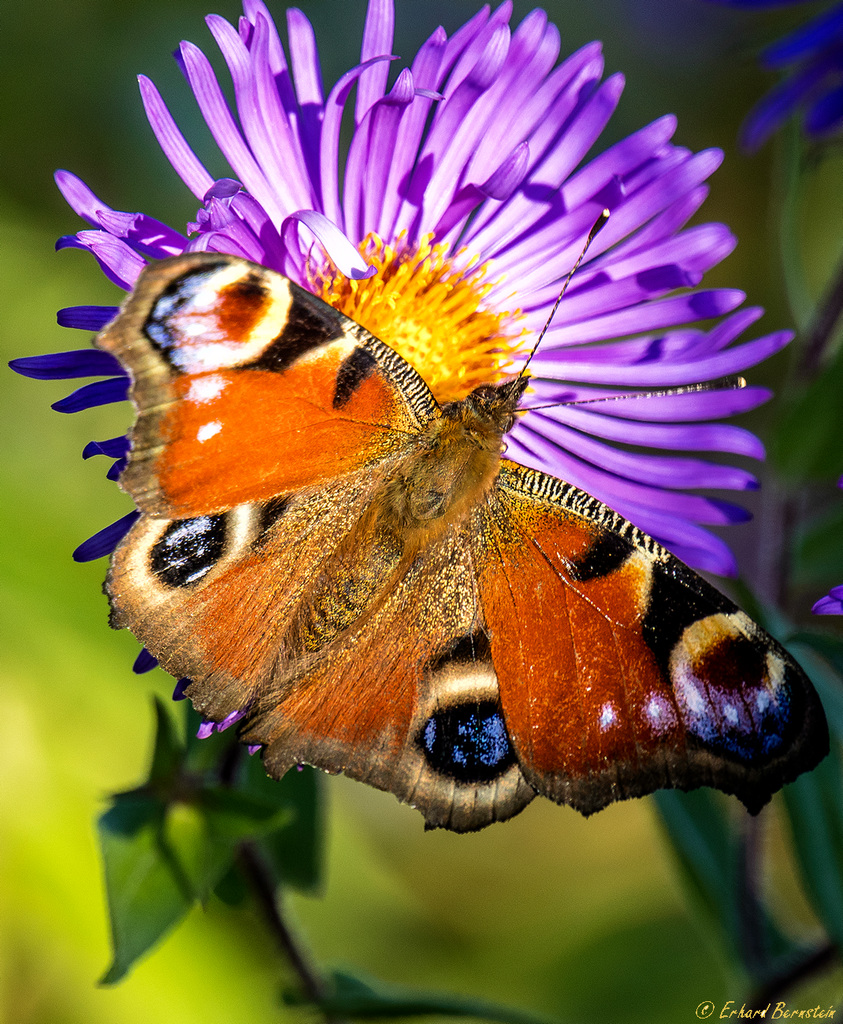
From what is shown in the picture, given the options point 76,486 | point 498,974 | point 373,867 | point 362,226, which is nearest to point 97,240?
point 362,226

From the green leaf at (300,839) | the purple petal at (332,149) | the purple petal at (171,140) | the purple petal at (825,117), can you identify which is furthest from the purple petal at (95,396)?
the purple petal at (825,117)

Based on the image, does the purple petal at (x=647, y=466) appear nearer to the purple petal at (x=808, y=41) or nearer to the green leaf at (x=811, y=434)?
the green leaf at (x=811, y=434)

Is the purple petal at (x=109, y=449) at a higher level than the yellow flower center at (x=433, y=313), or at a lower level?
higher

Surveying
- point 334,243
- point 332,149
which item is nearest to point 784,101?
point 332,149

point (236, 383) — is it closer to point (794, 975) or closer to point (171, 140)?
point (171, 140)

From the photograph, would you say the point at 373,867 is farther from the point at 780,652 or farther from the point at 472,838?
the point at 780,652

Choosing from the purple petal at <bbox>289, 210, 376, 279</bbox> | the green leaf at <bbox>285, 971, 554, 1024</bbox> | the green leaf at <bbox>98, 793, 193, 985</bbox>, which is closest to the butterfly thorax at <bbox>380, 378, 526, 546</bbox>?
the purple petal at <bbox>289, 210, 376, 279</bbox>
